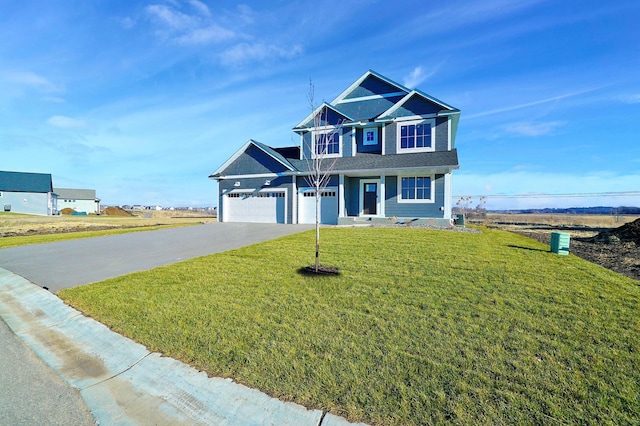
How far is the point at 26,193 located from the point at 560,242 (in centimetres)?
7134

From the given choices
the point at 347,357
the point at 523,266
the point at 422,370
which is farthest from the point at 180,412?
the point at 523,266

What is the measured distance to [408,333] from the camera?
3.73m

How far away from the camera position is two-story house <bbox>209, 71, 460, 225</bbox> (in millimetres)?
16422

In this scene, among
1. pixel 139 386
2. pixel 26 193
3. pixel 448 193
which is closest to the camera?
pixel 139 386

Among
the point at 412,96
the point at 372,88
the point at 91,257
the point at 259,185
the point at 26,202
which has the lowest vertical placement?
the point at 91,257

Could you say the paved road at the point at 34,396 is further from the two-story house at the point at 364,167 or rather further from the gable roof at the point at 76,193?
the gable roof at the point at 76,193

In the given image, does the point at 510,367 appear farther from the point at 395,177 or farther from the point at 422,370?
the point at 395,177

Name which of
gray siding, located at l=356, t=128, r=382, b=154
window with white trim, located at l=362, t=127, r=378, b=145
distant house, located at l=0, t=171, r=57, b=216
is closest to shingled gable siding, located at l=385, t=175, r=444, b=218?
gray siding, located at l=356, t=128, r=382, b=154

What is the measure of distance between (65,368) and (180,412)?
6.19ft

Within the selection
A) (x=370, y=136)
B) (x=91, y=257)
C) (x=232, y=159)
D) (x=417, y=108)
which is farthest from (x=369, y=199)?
→ (x=91, y=257)

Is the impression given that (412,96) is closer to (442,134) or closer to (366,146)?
(442,134)

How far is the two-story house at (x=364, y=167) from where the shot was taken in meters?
16.4

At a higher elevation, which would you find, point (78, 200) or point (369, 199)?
point (78, 200)

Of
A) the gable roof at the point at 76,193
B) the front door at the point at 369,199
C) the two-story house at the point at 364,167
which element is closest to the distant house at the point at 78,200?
the gable roof at the point at 76,193
